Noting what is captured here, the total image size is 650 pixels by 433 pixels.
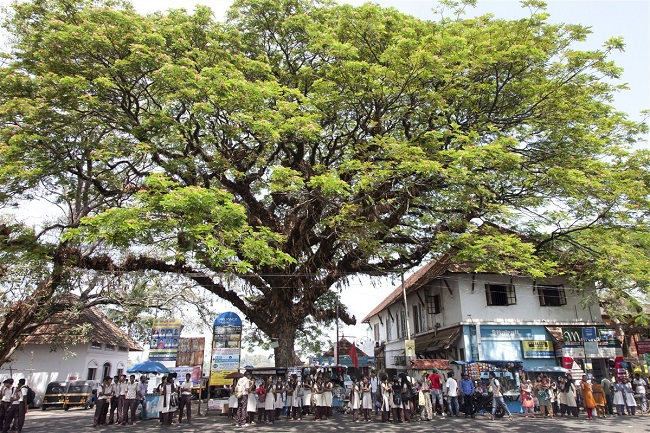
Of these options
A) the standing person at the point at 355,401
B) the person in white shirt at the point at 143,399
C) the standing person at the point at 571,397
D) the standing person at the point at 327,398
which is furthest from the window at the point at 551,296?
the person in white shirt at the point at 143,399

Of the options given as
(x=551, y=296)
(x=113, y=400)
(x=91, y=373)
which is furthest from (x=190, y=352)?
(x=551, y=296)

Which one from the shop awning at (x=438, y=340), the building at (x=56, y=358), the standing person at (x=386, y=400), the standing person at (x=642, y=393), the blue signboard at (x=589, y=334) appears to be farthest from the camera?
the building at (x=56, y=358)

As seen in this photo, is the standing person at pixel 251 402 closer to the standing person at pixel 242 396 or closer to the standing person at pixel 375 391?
the standing person at pixel 242 396

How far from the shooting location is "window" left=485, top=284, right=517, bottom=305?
21484mm

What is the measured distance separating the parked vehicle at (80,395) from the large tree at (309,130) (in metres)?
13.0

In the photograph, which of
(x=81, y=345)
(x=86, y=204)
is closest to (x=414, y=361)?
(x=86, y=204)

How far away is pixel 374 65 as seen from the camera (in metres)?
11.9

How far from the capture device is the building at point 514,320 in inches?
810

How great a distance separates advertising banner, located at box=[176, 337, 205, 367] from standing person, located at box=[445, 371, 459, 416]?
9.72 m

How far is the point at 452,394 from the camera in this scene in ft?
52.0

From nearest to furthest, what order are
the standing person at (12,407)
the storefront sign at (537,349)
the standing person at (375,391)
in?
the standing person at (12,407)
the standing person at (375,391)
the storefront sign at (537,349)

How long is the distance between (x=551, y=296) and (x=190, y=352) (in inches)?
688

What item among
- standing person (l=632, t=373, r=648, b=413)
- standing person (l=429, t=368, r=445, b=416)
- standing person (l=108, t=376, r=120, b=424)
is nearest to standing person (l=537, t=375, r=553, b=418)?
standing person (l=429, t=368, r=445, b=416)

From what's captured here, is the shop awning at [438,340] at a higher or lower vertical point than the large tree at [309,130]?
lower
